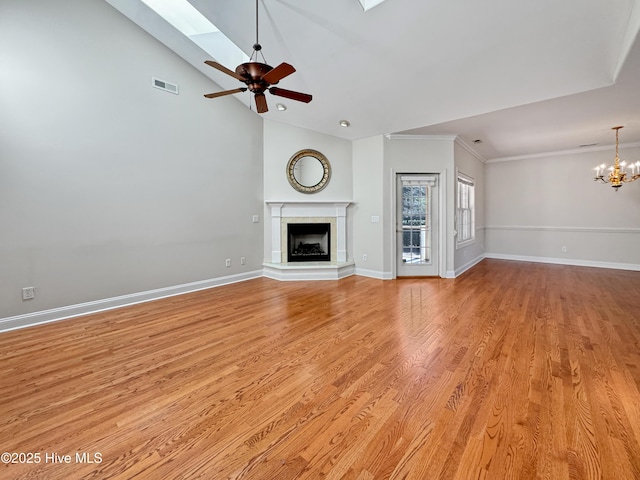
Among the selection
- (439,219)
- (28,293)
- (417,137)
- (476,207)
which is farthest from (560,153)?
(28,293)

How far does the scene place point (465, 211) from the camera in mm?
6242

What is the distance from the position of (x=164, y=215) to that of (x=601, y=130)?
7.46m

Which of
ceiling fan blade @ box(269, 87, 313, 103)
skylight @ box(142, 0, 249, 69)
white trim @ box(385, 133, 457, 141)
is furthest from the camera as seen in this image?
white trim @ box(385, 133, 457, 141)

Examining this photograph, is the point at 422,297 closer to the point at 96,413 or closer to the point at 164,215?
the point at 96,413

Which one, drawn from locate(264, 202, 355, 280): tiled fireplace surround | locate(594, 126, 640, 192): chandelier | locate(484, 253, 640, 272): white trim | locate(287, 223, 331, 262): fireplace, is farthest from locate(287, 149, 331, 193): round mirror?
locate(484, 253, 640, 272): white trim

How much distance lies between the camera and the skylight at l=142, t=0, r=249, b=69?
3.72m

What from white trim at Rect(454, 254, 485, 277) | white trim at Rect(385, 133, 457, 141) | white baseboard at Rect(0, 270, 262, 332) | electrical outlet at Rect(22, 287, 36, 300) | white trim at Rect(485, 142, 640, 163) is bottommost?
white baseboard at Rect(0, 270, 262, 332)

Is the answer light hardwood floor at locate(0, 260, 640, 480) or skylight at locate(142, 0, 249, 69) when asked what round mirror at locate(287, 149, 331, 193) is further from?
light hardwood floor at locate(0, 260, 640, 480)

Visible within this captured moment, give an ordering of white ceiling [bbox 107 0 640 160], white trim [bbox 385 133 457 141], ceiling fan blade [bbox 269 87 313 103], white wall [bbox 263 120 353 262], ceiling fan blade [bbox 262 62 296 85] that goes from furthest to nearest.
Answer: white wall [bbox 263 120 353 262], white trim [bbox 385 133 457 141], ceiling fan blade [bbox 269 87 313 103], white ceiling [bbox 107 0 640 160], ceiling fan blade [bbox 262 62 296 85]

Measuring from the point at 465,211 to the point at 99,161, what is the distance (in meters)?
6.64

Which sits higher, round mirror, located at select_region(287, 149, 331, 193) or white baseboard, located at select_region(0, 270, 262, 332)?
round mirror, located at select_region(287, 149, 331, 193)

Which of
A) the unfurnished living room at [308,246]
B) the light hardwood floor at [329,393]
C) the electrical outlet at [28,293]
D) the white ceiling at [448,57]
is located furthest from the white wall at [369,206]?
the electrical outlet at [28,293]

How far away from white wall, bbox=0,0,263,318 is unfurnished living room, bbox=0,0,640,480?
22mm

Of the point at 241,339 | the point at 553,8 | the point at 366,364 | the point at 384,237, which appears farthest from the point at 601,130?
the point at 241,339
